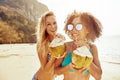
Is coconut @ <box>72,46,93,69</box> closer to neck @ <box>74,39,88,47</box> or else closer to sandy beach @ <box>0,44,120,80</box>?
neck @ <box>74,39,88,47</box>

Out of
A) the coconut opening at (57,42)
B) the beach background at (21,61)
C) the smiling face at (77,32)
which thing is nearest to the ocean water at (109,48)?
the beach background at (21,61)

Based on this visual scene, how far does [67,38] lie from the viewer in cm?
200

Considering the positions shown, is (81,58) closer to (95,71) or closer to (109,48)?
(95,71)

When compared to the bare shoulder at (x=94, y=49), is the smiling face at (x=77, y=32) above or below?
above

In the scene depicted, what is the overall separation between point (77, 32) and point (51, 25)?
0.17m

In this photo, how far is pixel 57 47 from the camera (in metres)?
1.97

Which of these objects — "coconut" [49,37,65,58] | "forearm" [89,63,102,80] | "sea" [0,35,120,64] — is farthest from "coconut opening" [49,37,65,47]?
"forearm" [89,63,102,80]

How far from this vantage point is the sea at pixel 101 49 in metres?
2.04

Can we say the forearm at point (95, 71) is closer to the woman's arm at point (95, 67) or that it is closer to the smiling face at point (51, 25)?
the woman's arm at point (95, 67)

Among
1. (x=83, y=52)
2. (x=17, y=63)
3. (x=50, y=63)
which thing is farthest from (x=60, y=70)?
(x=17, y=63)

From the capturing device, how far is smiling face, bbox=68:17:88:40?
78.1 inches

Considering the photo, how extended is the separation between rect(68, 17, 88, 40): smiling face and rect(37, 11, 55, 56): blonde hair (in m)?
0.15

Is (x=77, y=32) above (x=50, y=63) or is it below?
above

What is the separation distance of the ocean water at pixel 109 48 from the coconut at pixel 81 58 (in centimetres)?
11
